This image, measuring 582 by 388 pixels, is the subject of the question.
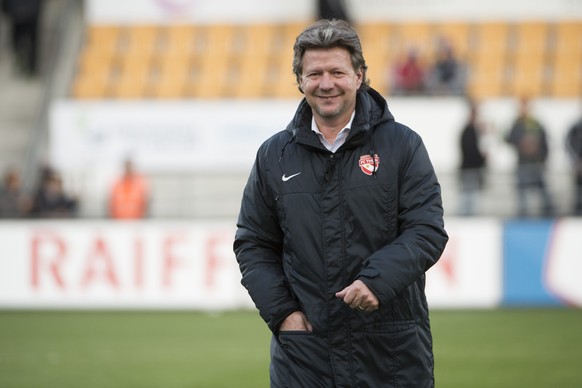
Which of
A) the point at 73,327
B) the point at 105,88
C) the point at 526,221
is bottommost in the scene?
the point at 73,327

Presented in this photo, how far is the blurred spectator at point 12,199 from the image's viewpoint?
63.4ft

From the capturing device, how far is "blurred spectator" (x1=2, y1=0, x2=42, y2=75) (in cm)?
2555

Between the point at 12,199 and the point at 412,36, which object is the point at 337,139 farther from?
the point at 412,36

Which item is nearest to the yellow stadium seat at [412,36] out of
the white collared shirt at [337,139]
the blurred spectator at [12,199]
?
the blurred spectator at [12,199]

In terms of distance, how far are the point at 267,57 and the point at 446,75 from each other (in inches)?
182

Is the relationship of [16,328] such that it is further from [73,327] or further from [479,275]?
[479,275]

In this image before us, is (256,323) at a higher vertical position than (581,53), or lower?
lower

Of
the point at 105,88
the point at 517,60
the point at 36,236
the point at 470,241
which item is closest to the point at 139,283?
the point at 36,236

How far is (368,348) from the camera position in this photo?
4.91m

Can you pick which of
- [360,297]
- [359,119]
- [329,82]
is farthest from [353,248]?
[329,82]

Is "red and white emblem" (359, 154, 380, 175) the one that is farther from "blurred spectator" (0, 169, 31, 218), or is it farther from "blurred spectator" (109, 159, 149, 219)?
"blurred spectator" (0, 169, 31, 218)

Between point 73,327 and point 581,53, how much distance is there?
40.3ft

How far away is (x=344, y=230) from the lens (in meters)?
4.91

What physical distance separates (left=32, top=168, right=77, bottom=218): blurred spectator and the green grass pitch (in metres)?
1.97
